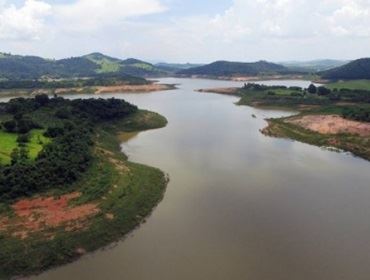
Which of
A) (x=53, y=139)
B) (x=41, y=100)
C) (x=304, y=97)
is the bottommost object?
(x=304, y=97)

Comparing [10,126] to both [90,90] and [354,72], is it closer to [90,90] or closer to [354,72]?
[90,90]

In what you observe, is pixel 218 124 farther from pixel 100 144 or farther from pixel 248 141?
pixel 100 144

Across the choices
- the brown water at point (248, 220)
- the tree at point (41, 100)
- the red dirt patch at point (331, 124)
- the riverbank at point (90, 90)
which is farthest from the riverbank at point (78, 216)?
the riverbank at point (90, 90)

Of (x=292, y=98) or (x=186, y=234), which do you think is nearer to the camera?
(x=186, y=234)

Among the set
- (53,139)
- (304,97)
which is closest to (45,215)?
(53,139)

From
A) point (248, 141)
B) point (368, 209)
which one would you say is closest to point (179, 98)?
point (248, 141)

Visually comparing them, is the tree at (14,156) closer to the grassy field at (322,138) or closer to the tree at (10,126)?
the tree at (10,126)
